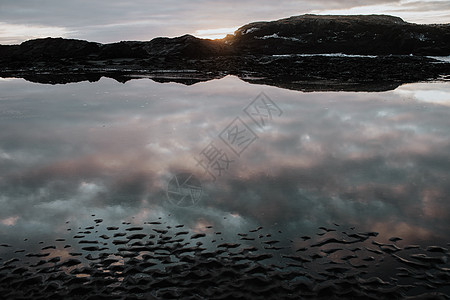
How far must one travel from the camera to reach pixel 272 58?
69.5m

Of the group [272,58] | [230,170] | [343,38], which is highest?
[343,38]

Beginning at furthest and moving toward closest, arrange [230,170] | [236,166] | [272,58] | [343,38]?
[343,38]
[272,58]
[236,166]
[230,170]

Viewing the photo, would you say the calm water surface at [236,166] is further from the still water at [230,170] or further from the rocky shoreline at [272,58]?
the rocky shoreline at [272,58]

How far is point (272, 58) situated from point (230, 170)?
61756 millimetres

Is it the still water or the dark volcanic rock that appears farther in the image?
the dark volcanic rock

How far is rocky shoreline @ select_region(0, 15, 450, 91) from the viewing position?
40281 mm

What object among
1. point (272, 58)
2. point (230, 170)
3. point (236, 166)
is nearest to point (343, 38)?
point (272, 58)

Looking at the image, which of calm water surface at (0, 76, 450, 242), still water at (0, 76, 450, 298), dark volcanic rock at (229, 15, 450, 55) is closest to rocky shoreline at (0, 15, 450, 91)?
dark volcanic rock at (229, 15, 450, 55)

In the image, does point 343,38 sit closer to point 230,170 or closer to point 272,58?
point 272,58

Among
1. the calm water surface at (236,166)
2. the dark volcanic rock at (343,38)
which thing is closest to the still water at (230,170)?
the calm water surface at (236,166)

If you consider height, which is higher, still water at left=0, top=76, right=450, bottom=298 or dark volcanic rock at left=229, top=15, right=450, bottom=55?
dark volcanic rock at left=229, top=15, right=450, bottom=55

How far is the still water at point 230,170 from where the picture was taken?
26.9 feet

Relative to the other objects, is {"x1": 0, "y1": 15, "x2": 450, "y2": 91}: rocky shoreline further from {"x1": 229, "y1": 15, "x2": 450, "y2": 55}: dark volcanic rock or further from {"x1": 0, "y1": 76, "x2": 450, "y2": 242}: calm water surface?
{"x1": 0, "y1": 76, "x2": 450, "y2": 242}: calm water surface

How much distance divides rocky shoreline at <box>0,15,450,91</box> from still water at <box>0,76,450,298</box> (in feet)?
48.3
